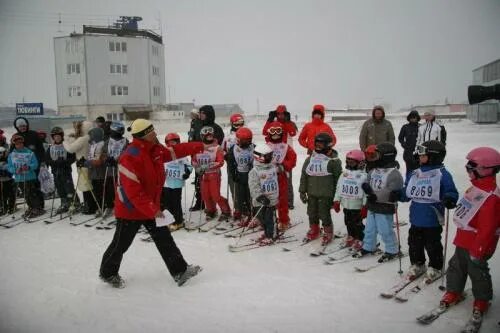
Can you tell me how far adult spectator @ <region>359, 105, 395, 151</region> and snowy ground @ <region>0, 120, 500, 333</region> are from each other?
2.60 metres

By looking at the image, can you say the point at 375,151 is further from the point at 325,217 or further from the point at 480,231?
the point at 480,231

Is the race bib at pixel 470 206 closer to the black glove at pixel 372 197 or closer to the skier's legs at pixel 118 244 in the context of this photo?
the black glove at pixel 372 197

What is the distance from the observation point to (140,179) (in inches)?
195

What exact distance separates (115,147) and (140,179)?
4.16 meters

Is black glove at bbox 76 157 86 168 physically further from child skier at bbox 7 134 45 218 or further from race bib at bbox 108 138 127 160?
child skier at bbox 7 134 45 218

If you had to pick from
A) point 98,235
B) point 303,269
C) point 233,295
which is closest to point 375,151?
point 303,269

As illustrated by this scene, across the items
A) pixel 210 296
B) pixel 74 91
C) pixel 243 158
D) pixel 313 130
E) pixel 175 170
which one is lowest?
pixel 210 296

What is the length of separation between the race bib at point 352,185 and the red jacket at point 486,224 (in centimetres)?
195

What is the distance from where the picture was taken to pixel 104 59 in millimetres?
49062

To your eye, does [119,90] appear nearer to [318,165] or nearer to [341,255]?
[318,165]

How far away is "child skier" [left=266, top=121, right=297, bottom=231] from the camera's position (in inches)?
290


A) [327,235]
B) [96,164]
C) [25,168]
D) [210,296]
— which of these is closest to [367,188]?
[327,235]

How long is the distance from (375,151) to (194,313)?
332cm

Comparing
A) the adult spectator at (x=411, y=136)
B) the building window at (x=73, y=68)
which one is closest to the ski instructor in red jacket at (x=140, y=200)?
the adult spectator at (x=411, y=136)
